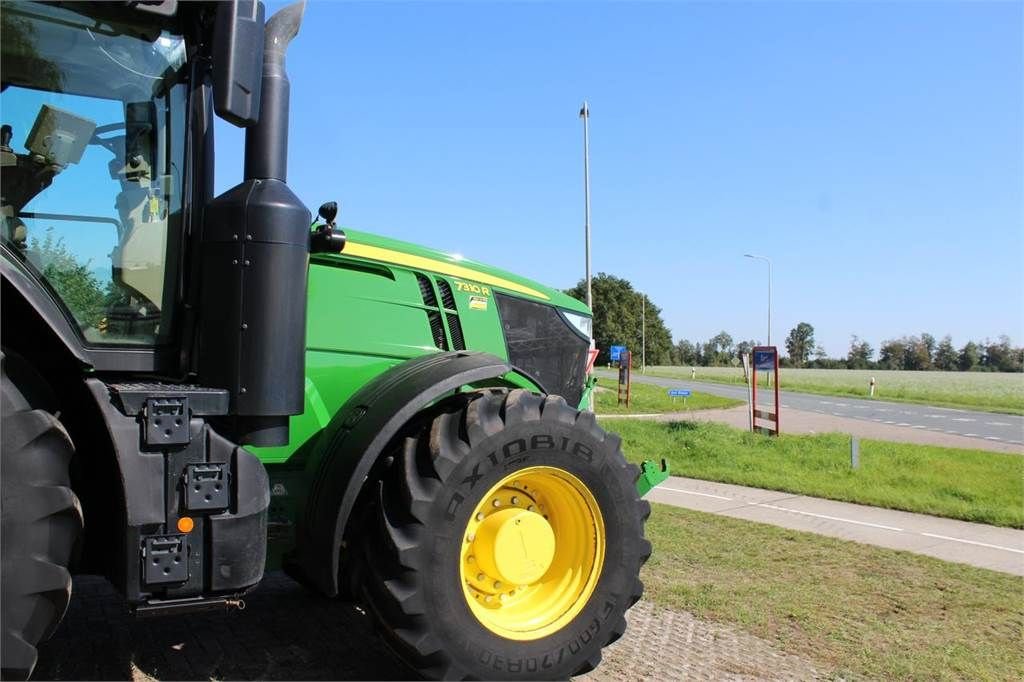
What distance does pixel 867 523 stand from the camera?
8.51 metres

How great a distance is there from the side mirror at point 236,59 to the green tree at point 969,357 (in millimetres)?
111445

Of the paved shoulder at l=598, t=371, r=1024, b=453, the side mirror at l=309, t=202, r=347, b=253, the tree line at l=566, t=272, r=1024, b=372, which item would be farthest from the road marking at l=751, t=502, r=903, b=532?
the tree line at l=566, t=272, r=1024, b=372

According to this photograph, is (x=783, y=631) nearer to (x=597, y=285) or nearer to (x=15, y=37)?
(x=15, y=37)

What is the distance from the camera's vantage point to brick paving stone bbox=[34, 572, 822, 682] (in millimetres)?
3779

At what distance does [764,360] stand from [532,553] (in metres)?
13.7

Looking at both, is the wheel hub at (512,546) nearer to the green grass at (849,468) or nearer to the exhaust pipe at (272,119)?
the exhaust pipe at (272,119)

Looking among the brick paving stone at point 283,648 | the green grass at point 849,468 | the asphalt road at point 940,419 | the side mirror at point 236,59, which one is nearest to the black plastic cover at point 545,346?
the brick paving stone at point 283,648

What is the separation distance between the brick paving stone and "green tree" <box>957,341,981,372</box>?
109 m

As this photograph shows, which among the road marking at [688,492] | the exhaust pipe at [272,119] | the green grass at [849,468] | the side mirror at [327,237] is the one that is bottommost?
the road marking at [688,492]

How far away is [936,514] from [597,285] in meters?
85.6

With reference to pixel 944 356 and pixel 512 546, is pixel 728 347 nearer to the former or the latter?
pixel 944 356

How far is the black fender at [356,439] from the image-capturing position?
341 centimetres

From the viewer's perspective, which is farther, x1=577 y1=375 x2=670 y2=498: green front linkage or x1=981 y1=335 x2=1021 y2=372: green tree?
x1=981 y1=335 x2=1021 y2=372: green tree

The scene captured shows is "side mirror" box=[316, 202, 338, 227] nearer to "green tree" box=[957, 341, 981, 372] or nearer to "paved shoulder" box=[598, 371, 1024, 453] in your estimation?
"paved shoulder" box=[598, 371, 1024, 453]
